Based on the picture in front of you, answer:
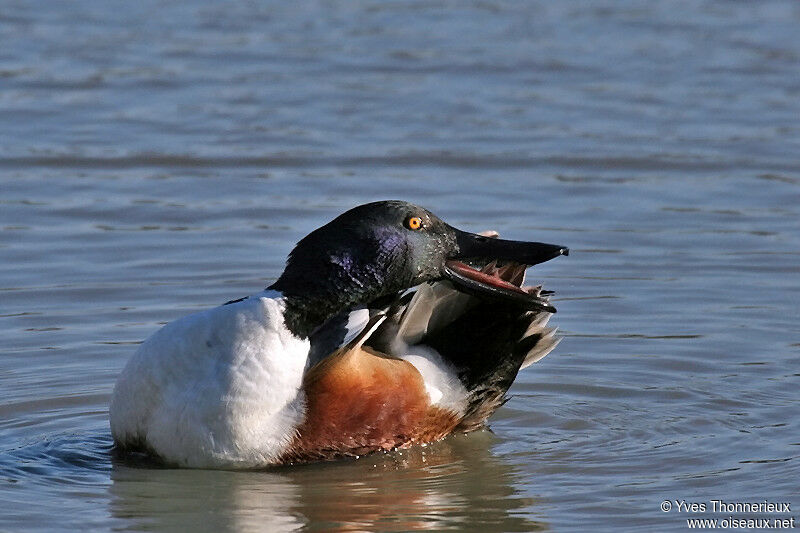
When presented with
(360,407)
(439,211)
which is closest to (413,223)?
(360,407)

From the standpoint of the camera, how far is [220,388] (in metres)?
6.43

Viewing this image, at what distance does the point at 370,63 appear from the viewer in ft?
49.6

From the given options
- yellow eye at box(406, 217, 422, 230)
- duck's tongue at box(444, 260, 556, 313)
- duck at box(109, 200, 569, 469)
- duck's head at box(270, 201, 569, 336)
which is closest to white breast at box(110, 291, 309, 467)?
duck at box(109, 200, 569, 469)

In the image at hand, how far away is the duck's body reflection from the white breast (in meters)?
0.14

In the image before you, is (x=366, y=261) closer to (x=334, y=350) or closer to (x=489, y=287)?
(x=334, y=350)

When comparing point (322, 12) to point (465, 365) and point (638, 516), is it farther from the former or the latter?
point (638, 516)

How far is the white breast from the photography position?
6445 mm

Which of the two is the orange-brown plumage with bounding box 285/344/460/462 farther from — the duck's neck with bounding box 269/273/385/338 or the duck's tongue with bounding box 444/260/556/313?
the duck's tongue with bounding box 444/260/556/313

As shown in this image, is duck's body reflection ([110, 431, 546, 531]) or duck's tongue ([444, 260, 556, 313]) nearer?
duck's body reflection ([110, 431, 546, 531])

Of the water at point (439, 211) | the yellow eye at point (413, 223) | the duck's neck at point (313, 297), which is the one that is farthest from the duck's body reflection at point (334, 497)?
the yellow eye at point (413, 223)

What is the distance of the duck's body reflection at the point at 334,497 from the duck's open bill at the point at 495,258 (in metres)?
0.72

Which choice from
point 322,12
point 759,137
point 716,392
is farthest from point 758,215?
point 322,12

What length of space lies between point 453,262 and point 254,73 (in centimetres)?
807

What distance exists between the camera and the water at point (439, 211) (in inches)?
257
